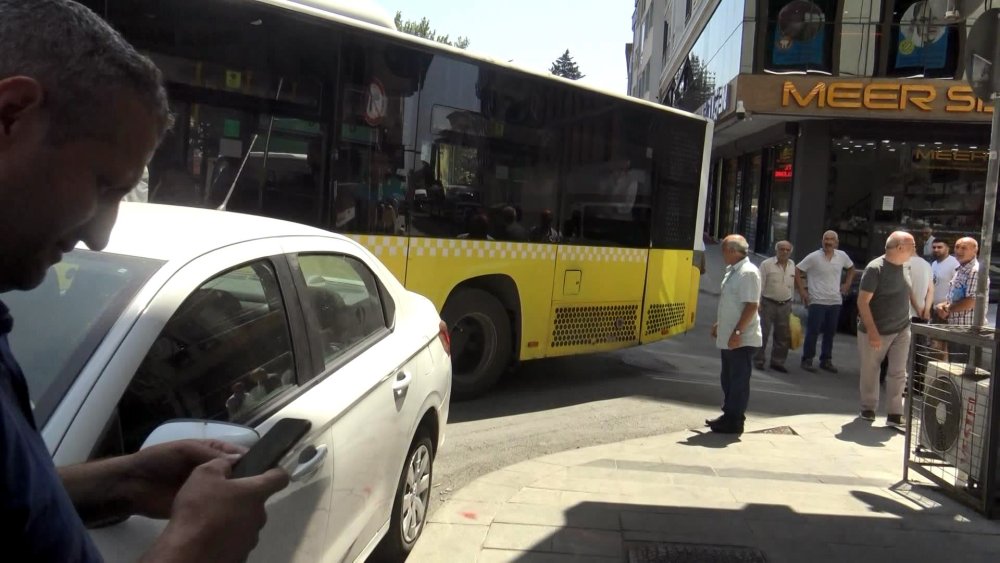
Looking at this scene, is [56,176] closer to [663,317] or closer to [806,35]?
[663,317]

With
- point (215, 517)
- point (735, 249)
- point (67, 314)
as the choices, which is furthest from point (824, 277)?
point (215, 517)

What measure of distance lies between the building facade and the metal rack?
38.1 ft

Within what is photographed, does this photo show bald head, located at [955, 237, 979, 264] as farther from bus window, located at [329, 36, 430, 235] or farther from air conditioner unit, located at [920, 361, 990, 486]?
bus window, located at [329, 36, 430, 235]

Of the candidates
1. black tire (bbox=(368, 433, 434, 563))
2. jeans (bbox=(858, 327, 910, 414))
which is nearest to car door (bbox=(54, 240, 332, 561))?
black tire (bbox=(368, 433, 434, 563))

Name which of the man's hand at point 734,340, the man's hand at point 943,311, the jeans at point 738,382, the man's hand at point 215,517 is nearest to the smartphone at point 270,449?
the man's hand at point 215,517

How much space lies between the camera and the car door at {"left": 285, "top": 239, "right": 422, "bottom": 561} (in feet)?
9.74

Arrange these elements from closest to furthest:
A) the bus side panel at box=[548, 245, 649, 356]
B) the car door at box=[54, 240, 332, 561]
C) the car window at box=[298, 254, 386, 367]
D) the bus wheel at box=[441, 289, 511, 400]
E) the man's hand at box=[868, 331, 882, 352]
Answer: the car door at box=[54, 240, 332, 561] → the car window at box=[298, 254, 386, 367] → the man's hand at box=[868, 331, 882, 352] → the bus wheel at box=[441, 289, 511, 400] → the bus side panel at box=[548, 245, 649, 356]

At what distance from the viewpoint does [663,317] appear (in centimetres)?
987

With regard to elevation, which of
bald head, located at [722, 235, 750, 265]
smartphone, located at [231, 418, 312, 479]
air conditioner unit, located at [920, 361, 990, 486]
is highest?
bald head, located at [722, 235, 750, 265]

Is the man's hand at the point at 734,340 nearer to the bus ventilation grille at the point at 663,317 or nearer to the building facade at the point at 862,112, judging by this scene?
the bus ventilation grille at the point at 663,317

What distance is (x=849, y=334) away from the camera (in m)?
13.9

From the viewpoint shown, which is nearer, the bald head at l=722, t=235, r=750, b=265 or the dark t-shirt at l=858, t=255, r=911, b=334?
the bald head at l=722, t=235, r=750, b=265

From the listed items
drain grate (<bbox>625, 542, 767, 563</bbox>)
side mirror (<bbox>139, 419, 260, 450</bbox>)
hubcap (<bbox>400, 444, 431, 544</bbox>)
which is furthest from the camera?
drain grate (<bbox>625, 542, 767, 563</bbox>)

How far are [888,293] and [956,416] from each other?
228 cm
